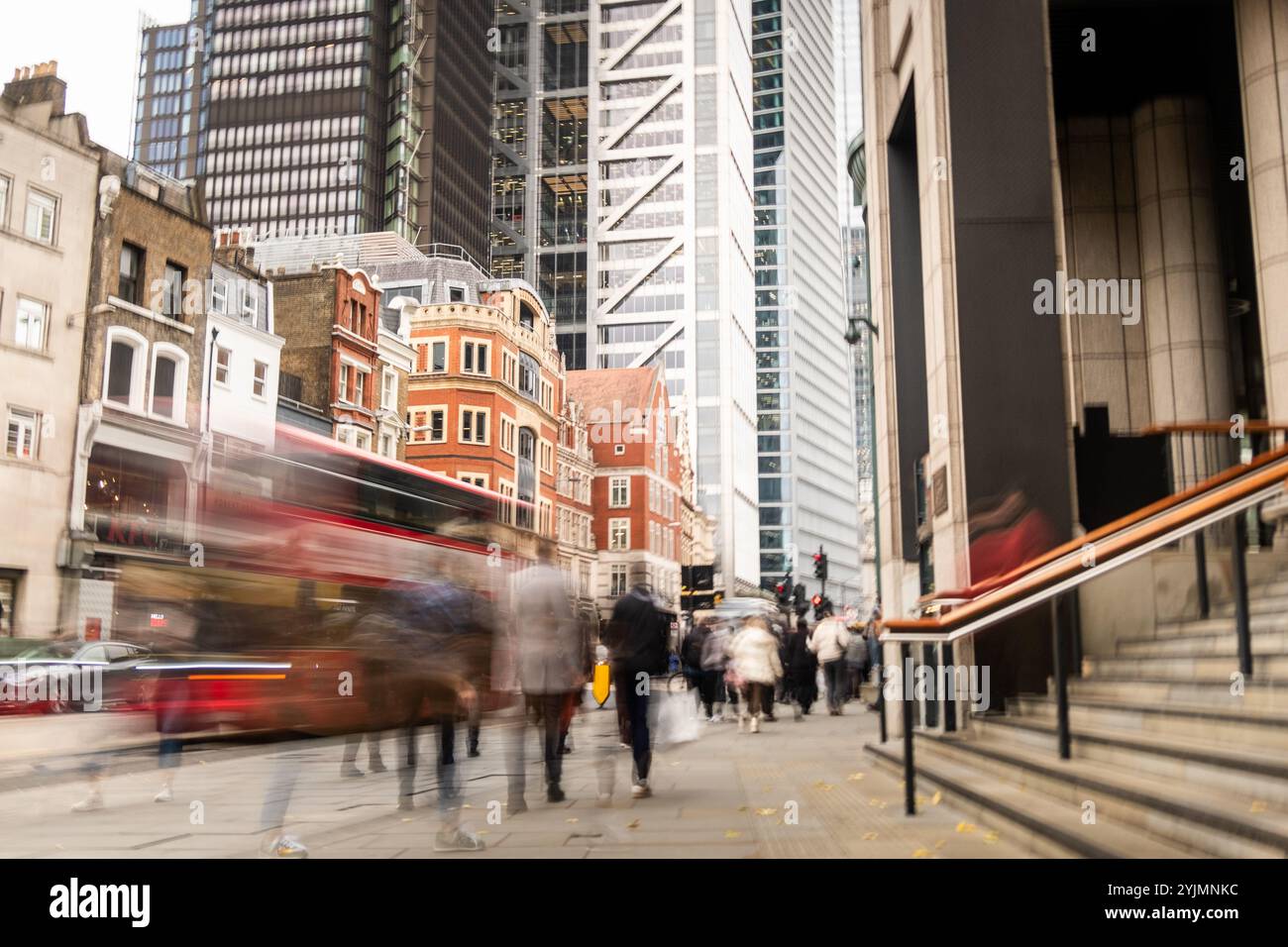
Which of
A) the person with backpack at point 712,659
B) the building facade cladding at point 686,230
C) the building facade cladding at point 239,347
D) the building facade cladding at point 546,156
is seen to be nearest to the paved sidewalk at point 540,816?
the person with backpack at point 712,659

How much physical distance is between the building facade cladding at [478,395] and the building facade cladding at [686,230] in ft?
162

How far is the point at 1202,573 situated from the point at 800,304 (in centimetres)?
14557

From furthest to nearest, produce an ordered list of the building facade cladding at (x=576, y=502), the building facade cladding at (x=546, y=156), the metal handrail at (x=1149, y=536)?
1. the building facade cladding at (x=546, y=156)
2. the building facade cladding at (x=576, y=502)
3. the metal handrail at (x=1149, y=536)

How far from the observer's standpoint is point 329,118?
11519cm

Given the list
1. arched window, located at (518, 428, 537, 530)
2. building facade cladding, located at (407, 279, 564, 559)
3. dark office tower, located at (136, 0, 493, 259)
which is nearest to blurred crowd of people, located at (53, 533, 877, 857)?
building facade cladding, located at (407, 279, 564, 559)

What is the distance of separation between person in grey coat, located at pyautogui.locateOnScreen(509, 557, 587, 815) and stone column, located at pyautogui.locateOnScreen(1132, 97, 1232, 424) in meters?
10.5

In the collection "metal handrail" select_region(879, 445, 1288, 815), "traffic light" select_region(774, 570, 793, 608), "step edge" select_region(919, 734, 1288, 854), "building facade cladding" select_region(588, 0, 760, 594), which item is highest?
"building facade cladding" select_region(588, 0, 760, 594)

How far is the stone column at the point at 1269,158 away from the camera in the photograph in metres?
12.4

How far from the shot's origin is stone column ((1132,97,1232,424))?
1545 centimetres

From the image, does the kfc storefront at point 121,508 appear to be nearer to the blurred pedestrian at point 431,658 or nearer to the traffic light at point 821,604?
the traffic light at point 821,604

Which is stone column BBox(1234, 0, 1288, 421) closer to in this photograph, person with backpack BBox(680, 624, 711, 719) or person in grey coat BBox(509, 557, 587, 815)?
person in grey coat BBox(509, 557, 587, 815)

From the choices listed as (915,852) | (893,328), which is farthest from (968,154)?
(915,852)

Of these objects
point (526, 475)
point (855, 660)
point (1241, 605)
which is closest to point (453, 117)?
point (526, 475)

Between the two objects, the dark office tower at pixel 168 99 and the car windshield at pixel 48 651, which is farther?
the dark office tower at pixel 168 99
